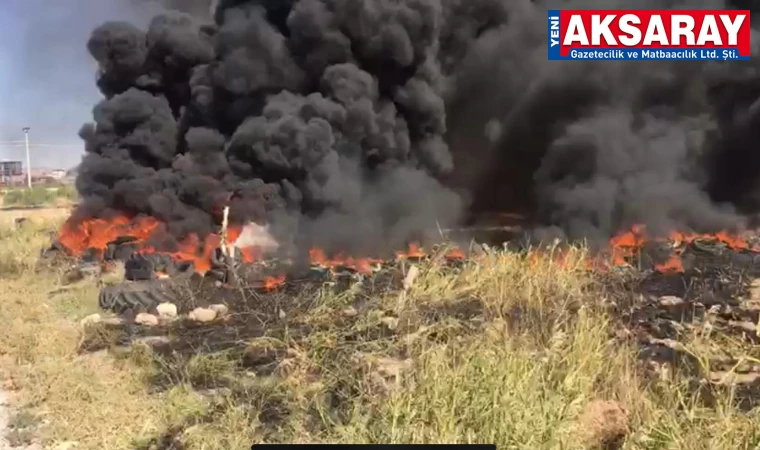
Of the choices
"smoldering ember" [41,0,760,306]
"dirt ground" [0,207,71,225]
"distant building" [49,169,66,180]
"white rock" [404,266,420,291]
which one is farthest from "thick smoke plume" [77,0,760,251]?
"dirt ground" [0,207,71,225]

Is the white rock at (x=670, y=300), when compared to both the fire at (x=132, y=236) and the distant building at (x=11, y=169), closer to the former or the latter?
the fire at (x=132, y=236)

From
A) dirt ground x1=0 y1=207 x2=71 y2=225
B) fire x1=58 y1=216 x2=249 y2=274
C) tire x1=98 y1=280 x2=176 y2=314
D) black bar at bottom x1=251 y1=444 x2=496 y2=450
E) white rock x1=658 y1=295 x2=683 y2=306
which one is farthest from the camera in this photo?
dirt ground x1=0 y1=207 x2=71 y2=225

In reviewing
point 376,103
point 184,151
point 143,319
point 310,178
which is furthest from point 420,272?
point 184,151

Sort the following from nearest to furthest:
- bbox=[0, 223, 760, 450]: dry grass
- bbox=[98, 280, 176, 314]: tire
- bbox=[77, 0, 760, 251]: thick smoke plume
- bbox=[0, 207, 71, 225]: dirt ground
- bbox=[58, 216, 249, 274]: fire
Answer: bbox=[0, 223, 760, 450]: dry grass, bbox=[77, 0, 760, 251]: thick smoke plume, bbox=[98, 280, 176, 314]: tire, bbox=[58, 216, 249, 274]: fire, bbox=[0, 207, 71, 225]: dirt ground

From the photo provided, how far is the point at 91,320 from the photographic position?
446cm

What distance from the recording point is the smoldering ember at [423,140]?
4.32m

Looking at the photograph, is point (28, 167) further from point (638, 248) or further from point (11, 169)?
point (638, 248)

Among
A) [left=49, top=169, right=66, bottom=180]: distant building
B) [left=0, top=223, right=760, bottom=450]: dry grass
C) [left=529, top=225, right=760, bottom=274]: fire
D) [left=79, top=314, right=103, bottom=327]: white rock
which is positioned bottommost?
[left=0, top=223, right=760, bottom=450]: dry grass

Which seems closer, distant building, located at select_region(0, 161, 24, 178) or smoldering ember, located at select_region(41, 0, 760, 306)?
smoldering ember, located at select_region(41, 0, 760, 306)

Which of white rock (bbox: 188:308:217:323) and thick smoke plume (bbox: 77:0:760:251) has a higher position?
thick smoke plume (bbox: 77:0:760:251)

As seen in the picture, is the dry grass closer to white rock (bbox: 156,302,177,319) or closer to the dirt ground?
white rock (bbox: 156,302,177,319)

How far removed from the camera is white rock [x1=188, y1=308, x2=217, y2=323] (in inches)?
173

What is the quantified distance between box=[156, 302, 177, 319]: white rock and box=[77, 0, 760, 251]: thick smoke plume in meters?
0.77

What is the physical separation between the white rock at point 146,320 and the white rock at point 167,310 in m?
0.05
